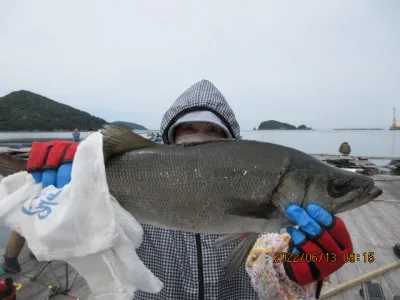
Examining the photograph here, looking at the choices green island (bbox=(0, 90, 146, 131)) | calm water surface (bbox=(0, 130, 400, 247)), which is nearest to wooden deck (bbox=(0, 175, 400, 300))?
calm water surface (bbox=(0, 130, 400, 247))

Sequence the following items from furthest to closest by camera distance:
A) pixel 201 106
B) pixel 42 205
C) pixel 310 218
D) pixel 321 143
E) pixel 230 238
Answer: pixel 321 143
pixel 201 106
pixel 230 238
pixel 310 218
pixel 42 205

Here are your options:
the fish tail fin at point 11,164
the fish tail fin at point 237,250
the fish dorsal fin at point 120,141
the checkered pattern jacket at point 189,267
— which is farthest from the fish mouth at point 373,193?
the fish tail fin at point 11,164

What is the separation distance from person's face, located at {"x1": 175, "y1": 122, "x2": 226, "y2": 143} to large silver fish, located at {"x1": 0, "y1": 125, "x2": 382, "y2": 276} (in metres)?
0.70

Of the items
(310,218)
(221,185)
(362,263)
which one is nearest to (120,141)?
(221,185)

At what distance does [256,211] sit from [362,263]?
4.48 metres

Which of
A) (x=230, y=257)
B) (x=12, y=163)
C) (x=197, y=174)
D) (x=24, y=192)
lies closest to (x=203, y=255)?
(x=230, y=257)

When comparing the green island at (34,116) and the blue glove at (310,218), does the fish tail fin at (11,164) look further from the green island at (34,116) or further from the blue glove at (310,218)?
the green island at (34,116)

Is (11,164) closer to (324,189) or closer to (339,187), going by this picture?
(324,189)

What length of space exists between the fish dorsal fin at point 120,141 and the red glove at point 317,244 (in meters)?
1.10

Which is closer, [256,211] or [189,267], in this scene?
[256,211]

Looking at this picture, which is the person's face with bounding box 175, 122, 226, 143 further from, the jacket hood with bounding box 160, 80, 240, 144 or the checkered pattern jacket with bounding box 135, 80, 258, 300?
the checkered pattern jacket with bounding box 135, 80, 258, 300

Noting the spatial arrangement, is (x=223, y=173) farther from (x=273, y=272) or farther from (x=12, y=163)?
(x=12, y=163)

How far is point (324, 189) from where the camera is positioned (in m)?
1.96

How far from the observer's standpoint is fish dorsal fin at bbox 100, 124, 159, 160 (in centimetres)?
189
